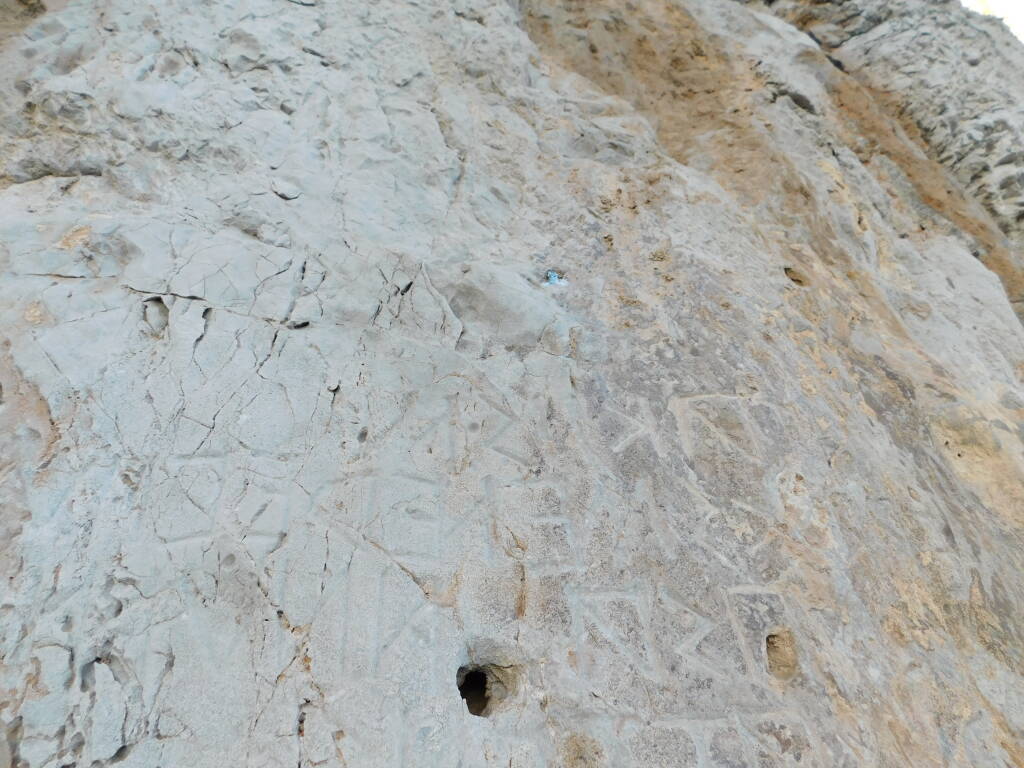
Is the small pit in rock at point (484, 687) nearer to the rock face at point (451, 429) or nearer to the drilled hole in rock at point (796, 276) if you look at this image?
the rock face at point (451, 429)

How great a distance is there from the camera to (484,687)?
7.51 feet

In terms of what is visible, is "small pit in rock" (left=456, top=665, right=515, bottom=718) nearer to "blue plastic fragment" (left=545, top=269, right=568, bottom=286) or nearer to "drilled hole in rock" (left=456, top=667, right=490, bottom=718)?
"drilled hole in rock" (left=456, top=667, right=490, bottom=718)

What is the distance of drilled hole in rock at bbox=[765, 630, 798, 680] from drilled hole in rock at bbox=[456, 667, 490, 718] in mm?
992

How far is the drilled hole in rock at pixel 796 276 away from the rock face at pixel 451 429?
3 cm

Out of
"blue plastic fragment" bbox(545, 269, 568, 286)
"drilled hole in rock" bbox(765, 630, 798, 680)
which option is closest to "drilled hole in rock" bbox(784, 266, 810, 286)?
"blue plastic fragment" bbox(545, 269, 568, 286)

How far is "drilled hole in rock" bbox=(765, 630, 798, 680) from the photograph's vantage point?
7.91 feet

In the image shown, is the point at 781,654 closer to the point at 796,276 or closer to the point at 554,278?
the point at 554,278

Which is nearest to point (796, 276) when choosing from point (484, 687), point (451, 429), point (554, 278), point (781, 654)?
point (554, 278)

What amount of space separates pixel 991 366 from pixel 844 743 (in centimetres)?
292

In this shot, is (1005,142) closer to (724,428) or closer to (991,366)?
(991,366)

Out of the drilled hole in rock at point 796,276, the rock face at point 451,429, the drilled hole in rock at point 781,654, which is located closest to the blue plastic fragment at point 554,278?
the rock face at point 451,429

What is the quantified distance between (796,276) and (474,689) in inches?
112

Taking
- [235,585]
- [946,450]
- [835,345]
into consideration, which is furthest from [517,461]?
[946,450]

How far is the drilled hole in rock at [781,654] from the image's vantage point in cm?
241
